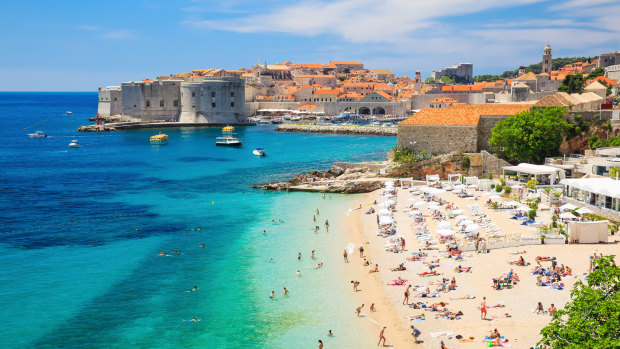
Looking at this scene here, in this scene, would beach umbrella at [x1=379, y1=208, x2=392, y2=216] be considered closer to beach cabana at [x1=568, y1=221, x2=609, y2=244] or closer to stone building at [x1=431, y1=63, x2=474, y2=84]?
beach cabana at [x1=568, y1=221, x2=609, y2=244]

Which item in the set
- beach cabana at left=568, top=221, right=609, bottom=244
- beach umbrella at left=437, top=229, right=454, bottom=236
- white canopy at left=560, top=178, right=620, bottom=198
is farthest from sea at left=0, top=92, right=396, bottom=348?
white canopy at left=560, top=178, right=620, bottom=198

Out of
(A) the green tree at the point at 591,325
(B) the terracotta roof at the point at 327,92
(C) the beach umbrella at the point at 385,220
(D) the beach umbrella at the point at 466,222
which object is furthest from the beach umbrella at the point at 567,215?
(B) the terracotta roof at the point at 327,92

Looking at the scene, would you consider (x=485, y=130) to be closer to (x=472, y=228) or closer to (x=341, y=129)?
(x=472, y=228)

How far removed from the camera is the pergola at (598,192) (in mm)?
20453

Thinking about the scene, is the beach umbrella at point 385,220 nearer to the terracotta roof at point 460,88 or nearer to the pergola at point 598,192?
the pergola at point 598,192

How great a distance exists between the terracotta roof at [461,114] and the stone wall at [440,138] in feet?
1.03

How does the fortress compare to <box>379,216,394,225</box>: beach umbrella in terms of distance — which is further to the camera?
the fortress

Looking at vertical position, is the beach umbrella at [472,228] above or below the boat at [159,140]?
below

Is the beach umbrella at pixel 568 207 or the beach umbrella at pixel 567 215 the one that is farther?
the beach umbrella at pixel 568 207

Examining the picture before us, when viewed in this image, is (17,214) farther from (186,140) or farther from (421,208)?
(186,140)

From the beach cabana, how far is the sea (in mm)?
8008

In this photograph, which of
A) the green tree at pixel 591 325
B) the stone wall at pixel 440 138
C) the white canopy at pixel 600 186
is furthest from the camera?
the stone wall at pixel 440 138

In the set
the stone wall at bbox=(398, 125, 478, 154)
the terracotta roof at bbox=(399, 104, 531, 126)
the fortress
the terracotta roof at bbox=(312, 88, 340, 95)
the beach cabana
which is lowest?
the beach cabana

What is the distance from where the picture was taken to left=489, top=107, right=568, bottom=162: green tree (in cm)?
2919
